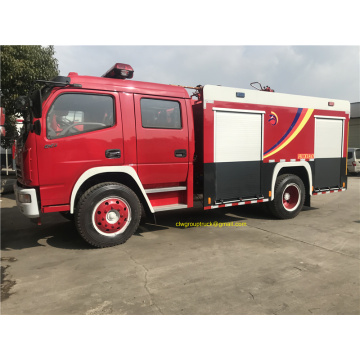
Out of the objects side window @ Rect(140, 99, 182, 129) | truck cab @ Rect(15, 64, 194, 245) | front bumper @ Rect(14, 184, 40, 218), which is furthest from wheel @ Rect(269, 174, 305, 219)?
front bumper @ Rect(14, 184, 40, 218)

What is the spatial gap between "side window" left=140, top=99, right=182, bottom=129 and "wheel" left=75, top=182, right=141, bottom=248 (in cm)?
121

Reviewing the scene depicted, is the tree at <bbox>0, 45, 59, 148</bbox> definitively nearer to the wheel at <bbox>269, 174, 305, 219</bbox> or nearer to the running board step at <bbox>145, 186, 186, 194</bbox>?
the running board step at <bbox>145, 186, 186, 194</bbox>

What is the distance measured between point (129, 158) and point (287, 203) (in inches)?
160

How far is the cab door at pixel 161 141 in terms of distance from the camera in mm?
4770

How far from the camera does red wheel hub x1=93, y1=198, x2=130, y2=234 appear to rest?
455cm

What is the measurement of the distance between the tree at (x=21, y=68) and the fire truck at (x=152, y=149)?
5.80m

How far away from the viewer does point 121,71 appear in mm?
4793

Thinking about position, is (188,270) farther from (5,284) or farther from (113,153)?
(5,284)

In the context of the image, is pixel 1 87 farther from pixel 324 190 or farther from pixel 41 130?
pixel 324 190

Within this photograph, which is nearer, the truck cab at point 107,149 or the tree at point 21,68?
the truck cab at point 107,149

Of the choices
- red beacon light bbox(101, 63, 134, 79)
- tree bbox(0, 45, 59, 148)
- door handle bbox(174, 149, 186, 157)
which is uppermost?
tree bbox(0, 45, 59, 148)

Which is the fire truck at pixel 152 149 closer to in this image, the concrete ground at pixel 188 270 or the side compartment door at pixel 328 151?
the side compartment door at pixel 328 151

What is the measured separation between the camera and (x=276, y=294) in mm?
3137

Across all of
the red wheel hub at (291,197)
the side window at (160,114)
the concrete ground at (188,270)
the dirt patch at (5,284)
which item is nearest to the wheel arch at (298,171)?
the red wheel hub at (291,197)
